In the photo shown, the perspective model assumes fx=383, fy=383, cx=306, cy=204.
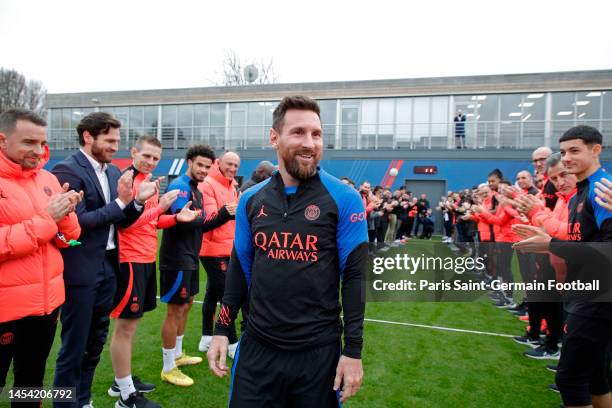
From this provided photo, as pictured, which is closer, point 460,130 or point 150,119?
point 460,130

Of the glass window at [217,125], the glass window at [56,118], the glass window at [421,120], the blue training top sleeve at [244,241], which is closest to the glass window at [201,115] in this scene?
the glass window at [217,125]

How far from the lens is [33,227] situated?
2352 mm

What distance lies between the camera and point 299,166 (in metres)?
2.08

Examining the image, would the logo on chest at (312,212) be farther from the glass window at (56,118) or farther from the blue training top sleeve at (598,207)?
the glass window at (56,118)

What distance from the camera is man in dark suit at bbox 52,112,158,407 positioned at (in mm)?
2811

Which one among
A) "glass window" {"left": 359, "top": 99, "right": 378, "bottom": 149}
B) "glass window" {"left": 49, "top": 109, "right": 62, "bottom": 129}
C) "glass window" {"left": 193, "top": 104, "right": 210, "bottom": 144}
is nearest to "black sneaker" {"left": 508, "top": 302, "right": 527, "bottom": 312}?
"glass window" {"left": 359, "top": 99, "right": 378, "bottom": 149}

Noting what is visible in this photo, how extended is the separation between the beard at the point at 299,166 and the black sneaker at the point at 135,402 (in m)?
2.66

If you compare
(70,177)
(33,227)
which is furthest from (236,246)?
(70,177)

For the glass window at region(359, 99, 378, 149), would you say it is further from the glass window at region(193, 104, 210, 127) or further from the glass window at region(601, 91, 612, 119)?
the glass window at region(601, 91, 612, 119)

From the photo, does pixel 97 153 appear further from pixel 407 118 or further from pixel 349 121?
pixel 349 121

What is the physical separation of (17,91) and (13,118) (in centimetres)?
4887

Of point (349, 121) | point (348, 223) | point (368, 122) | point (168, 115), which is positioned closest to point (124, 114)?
point (168, 115)

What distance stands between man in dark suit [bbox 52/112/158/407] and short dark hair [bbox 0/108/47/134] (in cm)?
48

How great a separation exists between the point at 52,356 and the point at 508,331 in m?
6.25
